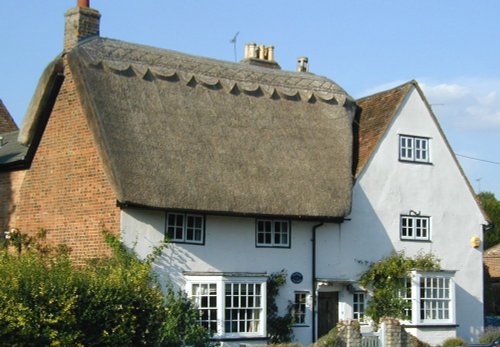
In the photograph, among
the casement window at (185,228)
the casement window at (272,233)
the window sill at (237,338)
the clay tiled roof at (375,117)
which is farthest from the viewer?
the clay tiled roof at (375,117)

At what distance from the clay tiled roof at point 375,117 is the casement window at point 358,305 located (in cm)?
380

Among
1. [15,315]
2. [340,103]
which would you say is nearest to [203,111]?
[340,103]

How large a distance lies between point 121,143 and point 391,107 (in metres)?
10.1

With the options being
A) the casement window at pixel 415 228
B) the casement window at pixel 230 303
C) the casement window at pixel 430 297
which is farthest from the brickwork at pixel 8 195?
the casement window at pixel 430 297

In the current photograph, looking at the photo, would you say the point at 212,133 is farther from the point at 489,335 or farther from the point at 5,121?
the point at 5,121

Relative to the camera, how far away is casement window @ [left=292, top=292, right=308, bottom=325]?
25.2 metres

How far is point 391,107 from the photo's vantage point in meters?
28.2

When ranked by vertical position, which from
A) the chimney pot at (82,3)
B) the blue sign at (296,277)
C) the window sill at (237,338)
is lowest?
the window sill at (237,338)

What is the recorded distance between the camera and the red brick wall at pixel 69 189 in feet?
75.0

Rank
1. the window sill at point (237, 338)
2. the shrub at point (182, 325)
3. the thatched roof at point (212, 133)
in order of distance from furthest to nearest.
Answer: the window sill at point (237, 338) < the thatched roof at point (212, 133) < the shrub at point (182, 325)

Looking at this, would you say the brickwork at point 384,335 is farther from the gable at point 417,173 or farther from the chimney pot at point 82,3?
the chimney pot at point 82,3

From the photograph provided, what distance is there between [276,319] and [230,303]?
5.86 ft

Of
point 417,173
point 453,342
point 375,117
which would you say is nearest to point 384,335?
point 453,342

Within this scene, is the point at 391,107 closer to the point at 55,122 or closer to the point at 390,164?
the point at 390,164
